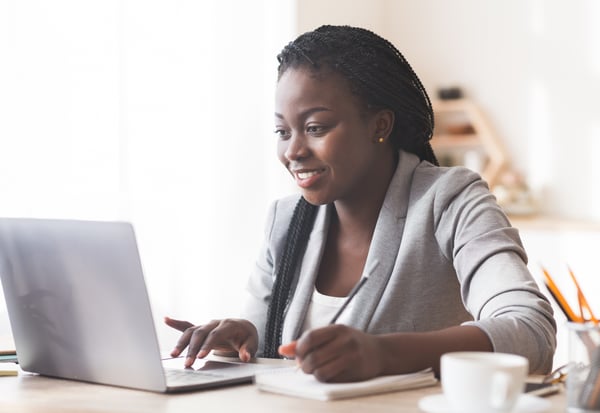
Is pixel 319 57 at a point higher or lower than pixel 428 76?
higher

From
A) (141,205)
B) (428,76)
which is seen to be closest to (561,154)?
(428,76)

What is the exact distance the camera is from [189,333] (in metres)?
1.56

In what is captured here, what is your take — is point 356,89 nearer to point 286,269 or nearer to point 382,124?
point 382,124

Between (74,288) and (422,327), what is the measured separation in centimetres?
66

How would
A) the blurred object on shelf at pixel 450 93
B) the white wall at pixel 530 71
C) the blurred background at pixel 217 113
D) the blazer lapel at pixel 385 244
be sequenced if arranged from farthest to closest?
the blurred object on shelf at pixel 450 93 → the white wall at pixel 530 71 → the blurred background at pixel 217 113 → the blazer lapel at pixel 385 244

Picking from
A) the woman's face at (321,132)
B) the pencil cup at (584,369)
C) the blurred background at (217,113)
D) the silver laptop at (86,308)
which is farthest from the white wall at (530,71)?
the pencil cup at (584,369)

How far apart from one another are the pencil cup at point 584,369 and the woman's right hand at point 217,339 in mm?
591

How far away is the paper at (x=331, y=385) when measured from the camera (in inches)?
46.0

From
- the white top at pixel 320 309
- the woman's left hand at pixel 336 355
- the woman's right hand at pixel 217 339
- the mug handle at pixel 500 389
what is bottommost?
the white top at pixel 320 309

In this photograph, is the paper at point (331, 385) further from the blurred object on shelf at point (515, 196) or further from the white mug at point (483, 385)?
the blurred object on shelf at point (515, 196)

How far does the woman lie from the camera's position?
152 cm

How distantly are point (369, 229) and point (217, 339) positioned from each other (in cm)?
43

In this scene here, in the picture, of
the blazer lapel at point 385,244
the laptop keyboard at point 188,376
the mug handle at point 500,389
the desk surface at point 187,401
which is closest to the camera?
the mug handle at point 500,389

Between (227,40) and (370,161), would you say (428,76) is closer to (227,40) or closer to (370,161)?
(227,40)
